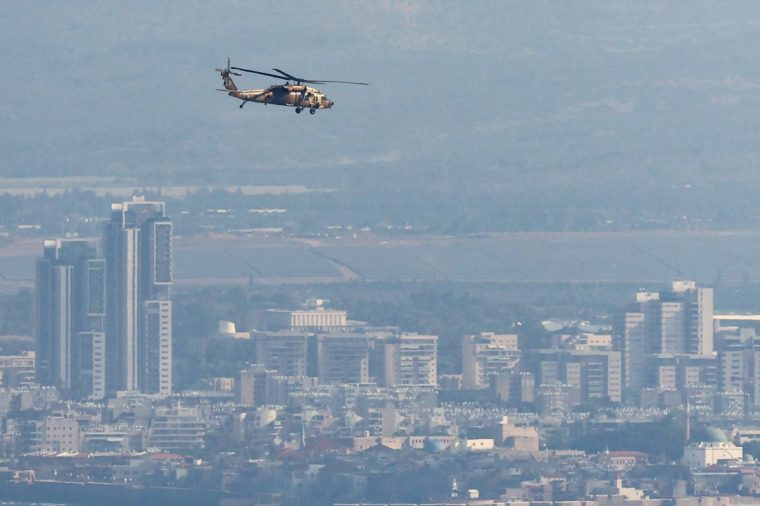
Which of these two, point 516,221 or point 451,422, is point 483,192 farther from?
point 451,422

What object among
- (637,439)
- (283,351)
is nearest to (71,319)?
(283,351)

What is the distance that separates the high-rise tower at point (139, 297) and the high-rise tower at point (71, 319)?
28 cm

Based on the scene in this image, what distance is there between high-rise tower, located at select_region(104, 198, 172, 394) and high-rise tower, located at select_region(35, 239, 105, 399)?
0.28 metres

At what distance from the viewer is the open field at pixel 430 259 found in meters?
90.8

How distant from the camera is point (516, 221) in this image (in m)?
91.4

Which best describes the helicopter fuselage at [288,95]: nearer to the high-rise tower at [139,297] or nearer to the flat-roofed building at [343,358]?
the high-rise tower at [139,297]

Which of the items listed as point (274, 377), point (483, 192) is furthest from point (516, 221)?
point (274, 377)

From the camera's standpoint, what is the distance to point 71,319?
87.8m

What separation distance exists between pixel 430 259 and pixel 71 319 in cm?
901

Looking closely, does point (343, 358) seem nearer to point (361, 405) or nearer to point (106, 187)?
point (361, 405)

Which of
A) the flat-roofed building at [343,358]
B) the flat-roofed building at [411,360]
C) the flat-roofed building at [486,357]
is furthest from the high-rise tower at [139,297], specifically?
the flat-roofed building at [486,357]

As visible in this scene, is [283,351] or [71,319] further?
[71,319]

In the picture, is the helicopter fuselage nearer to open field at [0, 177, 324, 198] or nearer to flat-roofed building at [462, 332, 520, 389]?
flat-roofed building at [462, 332, 520, 389]

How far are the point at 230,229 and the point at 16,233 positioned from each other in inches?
199
